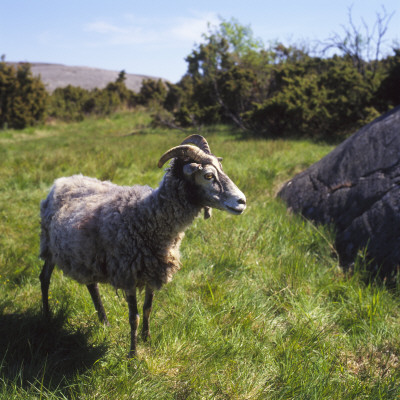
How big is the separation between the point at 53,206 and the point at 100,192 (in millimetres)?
453

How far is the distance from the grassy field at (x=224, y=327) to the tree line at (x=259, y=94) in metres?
7.26

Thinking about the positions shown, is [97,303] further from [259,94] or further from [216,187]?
[259,94]

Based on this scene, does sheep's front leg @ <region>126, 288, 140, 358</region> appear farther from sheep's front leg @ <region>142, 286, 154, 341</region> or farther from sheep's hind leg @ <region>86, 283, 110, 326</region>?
sheep's hind leg @ <region>86, 283, 110, 326</region>

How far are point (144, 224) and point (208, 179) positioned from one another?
24.3 inches

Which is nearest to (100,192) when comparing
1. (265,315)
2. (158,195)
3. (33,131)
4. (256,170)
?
(158,195)

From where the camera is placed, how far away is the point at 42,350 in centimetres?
296

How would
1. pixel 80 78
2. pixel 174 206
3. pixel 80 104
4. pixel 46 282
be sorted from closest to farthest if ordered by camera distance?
pixel 174 206
pixel 46 282
pixel 80 104
pixel 80 78

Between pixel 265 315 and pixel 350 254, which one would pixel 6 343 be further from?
pixel 350 254

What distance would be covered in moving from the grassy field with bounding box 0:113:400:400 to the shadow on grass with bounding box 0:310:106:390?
1 cm

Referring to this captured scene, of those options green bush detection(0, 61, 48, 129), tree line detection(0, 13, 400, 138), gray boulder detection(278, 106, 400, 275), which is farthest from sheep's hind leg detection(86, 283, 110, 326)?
green bush detection(0, 61, 48, 129)

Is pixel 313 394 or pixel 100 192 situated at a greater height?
pixel 100 192

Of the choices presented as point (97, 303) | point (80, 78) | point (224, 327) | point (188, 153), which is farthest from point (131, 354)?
point (80, 78)

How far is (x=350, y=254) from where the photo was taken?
4.35 metres

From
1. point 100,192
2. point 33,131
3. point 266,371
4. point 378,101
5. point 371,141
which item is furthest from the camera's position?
point 33,131
